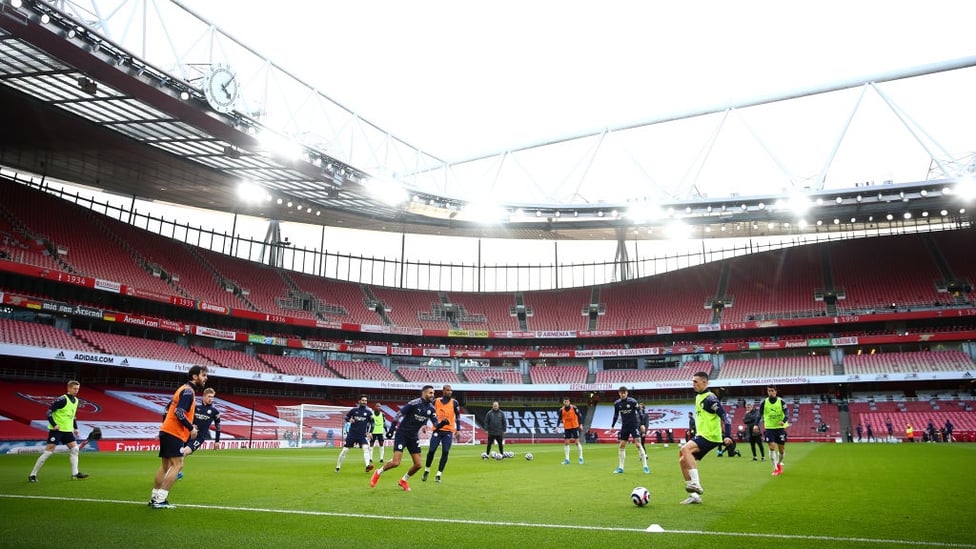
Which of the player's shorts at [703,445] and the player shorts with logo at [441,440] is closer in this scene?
the player's shorts at [703,445]

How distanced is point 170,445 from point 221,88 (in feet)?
81.6

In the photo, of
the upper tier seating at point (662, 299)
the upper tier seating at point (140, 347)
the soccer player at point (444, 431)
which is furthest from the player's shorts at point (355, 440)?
the upper tier seating at point (662, 299)

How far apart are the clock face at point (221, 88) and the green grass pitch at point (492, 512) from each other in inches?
765

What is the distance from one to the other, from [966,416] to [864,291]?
1375 centimetres

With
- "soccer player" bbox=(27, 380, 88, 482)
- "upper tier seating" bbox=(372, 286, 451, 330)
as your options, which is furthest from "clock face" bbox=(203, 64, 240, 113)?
"upper tier seating" bbox=(372, 286, 451, 330)

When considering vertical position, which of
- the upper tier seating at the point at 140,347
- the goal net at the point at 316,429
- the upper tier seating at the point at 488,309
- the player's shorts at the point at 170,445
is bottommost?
the goal net at the point at 316,429

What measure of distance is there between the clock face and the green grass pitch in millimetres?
19434

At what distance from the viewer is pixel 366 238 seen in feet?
235

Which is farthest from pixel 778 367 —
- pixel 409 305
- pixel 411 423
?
pixel 411 423

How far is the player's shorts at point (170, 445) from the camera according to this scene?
32.4 ft

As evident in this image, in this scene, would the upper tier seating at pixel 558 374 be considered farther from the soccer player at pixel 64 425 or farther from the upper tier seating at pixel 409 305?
the soccer player at pixel 64 425

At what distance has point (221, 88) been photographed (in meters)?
30.6

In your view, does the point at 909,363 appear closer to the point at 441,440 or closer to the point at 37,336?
the point at 441,440

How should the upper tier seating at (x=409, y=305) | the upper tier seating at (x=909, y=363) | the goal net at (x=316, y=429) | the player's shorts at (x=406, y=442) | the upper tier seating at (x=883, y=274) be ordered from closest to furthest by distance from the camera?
the player's shorts at (x=406, y=442) → the goal net at (x=316, y=429) → the upper tier seating at (x=909, y=363) → the upper tier seating at (x=883, y=274) → the upper tier seating at (x=409, y=305)
